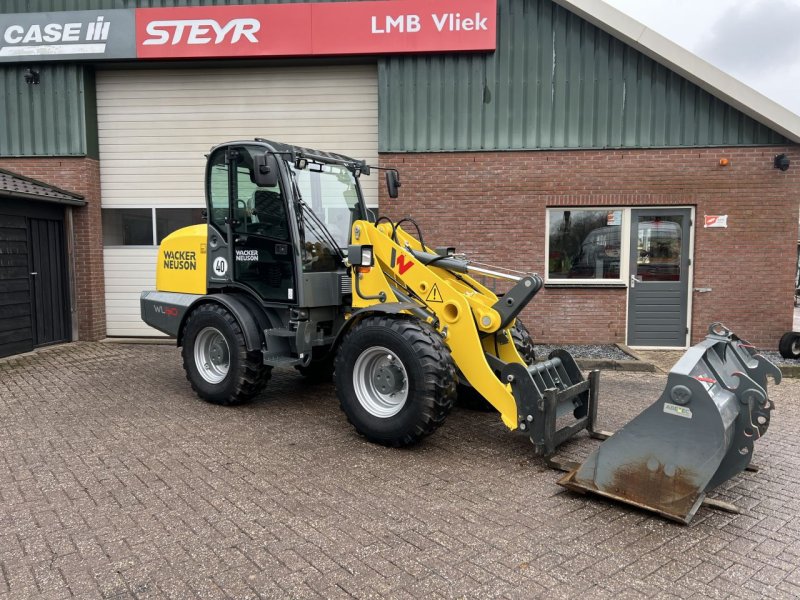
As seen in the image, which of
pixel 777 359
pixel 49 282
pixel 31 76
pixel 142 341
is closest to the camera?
pixel 777 359

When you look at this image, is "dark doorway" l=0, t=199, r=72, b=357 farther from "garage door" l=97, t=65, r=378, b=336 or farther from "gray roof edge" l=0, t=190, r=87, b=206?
"garage door" l=97, t=65, r=378, b=336

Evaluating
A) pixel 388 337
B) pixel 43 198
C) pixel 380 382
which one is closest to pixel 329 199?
pixel 388 337

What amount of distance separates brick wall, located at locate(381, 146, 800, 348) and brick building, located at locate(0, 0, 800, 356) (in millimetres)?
32

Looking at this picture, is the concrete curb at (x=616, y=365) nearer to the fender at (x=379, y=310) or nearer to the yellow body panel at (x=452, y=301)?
the yellow body panel at (x=452, y=301)

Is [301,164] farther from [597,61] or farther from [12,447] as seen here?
[597,61]

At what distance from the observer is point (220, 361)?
631 centimetres

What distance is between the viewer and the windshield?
18.8ft

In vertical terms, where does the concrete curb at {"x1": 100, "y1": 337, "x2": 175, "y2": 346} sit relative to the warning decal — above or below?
below

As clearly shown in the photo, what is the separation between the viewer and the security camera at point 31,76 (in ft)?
32.7

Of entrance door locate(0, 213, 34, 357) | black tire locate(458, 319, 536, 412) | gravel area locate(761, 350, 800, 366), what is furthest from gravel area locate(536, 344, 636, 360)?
entrance door locate(0, 213, 34, 357)

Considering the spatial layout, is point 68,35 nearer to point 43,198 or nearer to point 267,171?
point 43,198

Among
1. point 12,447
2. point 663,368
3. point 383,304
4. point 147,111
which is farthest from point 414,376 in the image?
point 147,111

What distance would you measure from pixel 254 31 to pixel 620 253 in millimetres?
7143

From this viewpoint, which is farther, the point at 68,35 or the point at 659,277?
the point at 68,35
